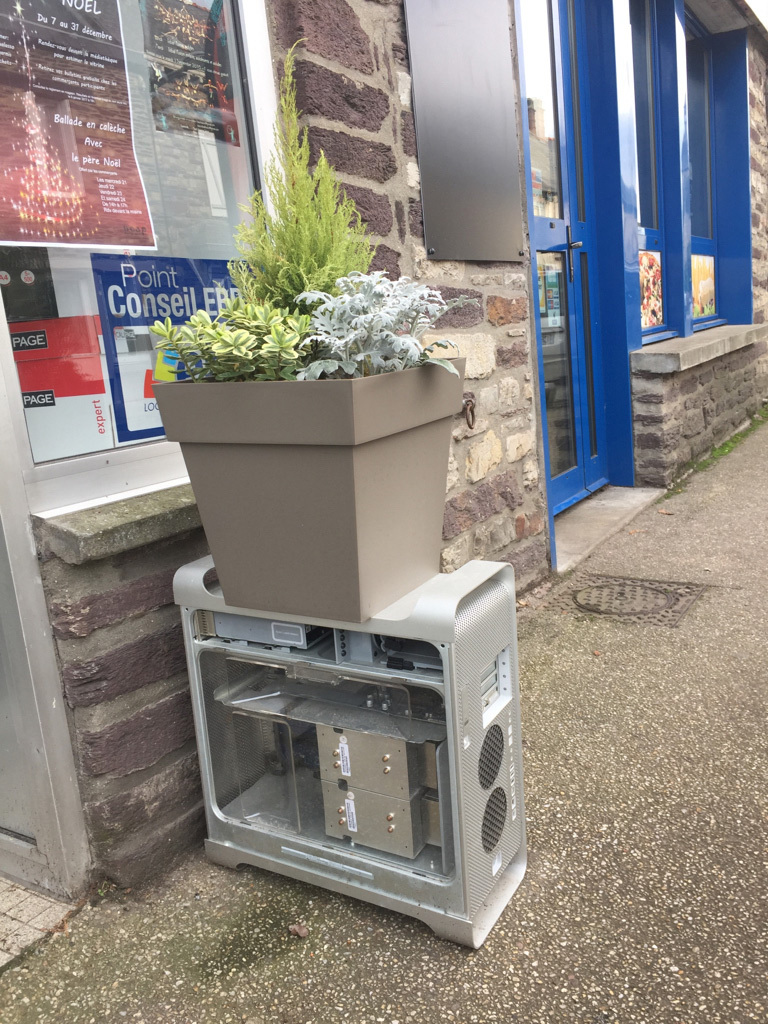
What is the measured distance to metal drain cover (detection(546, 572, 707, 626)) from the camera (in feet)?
11.7

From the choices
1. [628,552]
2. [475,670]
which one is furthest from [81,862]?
[628,552]

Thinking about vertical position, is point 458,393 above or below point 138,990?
above

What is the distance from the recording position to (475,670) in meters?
1.82

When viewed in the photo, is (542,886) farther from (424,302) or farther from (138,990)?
(424,302)

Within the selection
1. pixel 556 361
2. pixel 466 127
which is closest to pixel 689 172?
pixel 556 361

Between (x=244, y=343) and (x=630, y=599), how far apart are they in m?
2.60

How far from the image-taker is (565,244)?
16.1ft

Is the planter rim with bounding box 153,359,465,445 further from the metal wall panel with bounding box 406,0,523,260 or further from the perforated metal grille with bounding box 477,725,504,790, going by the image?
the metal wall panel with bounding box 406,0,523,260

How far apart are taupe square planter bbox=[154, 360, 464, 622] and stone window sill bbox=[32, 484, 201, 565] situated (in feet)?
0.77

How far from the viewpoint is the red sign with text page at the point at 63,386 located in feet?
6.50

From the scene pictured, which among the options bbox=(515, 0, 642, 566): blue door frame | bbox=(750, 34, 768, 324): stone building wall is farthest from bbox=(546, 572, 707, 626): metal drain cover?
bbox=(750, 34, 768, 324): stone building wall

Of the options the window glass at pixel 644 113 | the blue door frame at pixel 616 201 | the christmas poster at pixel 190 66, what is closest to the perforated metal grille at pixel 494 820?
the christmas poster at pixel 190 66

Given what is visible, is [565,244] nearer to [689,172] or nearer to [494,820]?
[689,172]

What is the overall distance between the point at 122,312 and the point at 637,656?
2183mm
